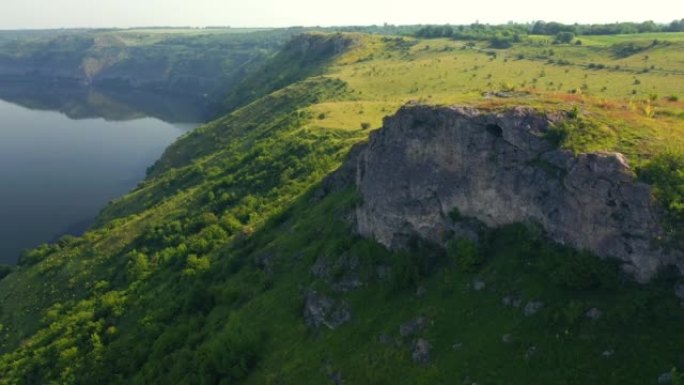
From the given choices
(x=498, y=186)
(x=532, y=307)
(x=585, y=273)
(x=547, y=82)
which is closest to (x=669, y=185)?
(x=585, y=273)

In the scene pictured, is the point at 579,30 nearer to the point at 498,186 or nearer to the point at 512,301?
the point at 498,186

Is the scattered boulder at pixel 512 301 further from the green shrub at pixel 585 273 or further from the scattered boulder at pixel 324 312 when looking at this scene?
the scattered boulder at pixel 324 312

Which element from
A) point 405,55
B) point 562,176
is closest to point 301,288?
point 562,176

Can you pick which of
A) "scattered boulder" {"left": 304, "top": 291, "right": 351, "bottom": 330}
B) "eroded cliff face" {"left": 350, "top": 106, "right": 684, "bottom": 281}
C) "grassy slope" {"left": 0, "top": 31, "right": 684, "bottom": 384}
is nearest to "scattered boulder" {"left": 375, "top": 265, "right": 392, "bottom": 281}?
"grassy slope" {"left": 0, "top": 31, "right": 684, "bottom": 384}

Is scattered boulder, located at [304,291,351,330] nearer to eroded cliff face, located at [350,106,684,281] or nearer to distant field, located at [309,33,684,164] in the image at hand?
eroded cliff face, located at [350,106,684,281]

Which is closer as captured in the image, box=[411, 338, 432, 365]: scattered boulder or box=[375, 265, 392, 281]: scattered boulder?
box=[411, 338, 432, 365]: scattered boulder
